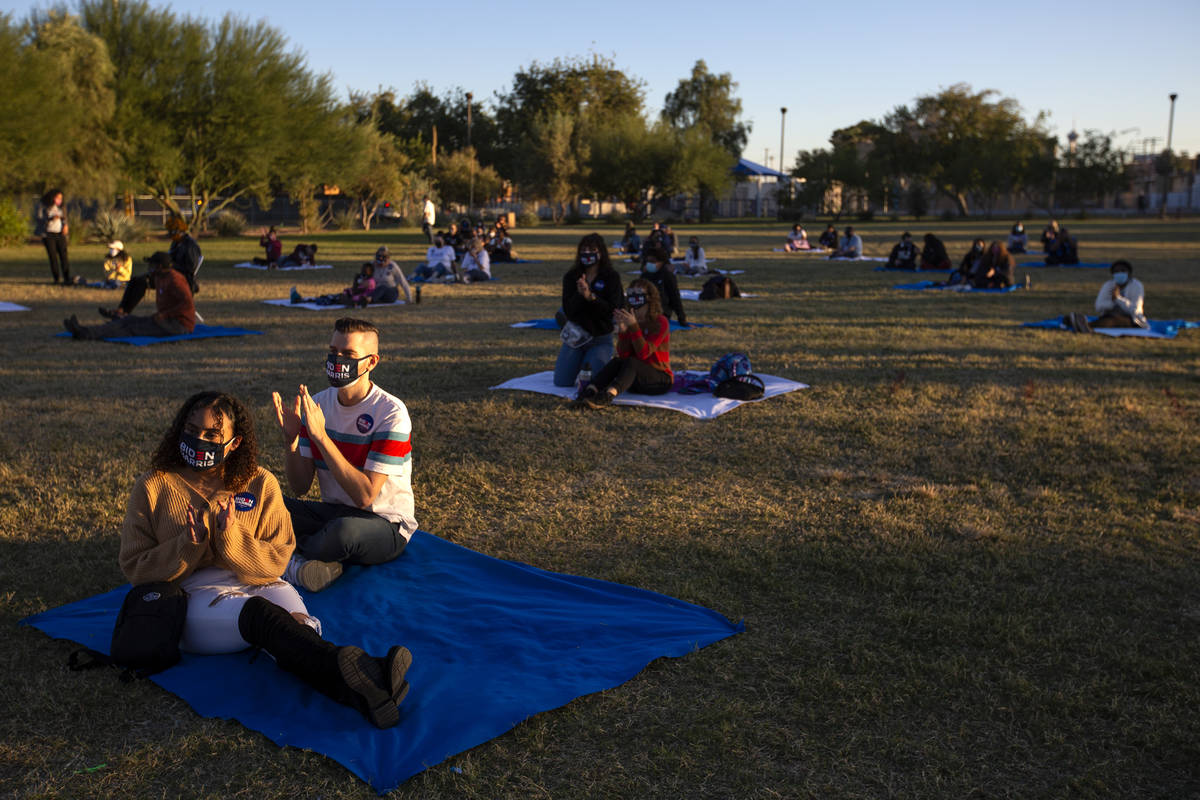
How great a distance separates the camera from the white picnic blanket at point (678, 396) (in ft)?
27.4

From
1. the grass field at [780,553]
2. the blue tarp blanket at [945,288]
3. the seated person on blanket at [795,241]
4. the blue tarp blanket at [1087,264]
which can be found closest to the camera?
the grass field at [780,553]

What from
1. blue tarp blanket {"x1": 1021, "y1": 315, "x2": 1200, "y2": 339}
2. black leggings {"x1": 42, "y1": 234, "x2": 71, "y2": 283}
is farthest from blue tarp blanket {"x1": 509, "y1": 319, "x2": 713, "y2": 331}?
black leggings {"x1": 42, "y1": 234, "x2": 71, "y2": 283}

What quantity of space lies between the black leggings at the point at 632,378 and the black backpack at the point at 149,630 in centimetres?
510

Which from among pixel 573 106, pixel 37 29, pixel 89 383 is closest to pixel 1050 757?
pixel 89 383

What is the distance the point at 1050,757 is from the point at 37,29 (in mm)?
33292

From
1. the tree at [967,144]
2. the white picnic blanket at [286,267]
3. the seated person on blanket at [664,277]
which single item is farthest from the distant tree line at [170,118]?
the tree at [967,144]

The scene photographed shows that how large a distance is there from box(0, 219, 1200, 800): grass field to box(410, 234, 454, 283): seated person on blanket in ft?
31.1

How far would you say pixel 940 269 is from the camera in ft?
75.9

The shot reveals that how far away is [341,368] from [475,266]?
17.0 meters

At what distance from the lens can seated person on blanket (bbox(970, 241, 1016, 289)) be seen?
1914 centimetres

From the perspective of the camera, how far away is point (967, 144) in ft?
228

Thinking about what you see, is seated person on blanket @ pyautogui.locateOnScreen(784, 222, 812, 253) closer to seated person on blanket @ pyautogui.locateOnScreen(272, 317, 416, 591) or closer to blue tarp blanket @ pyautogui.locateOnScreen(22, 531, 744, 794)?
blue tarp blanket @ pyautogui.locateOnScreen(22, 531, 744, 794)

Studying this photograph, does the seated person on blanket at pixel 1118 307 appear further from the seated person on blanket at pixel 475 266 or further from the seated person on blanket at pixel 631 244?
the seated person on blanket at pixel 631 244

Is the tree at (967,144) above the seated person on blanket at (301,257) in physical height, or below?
above
